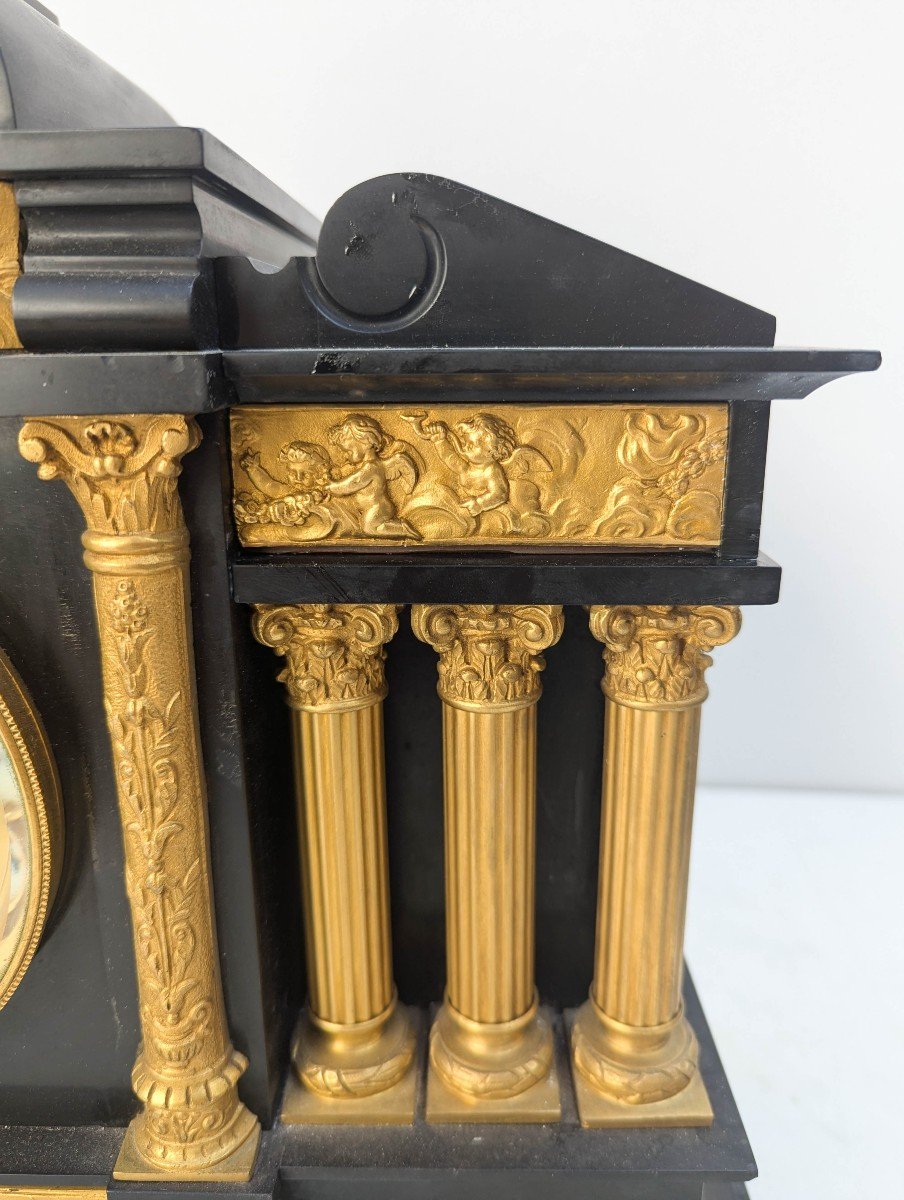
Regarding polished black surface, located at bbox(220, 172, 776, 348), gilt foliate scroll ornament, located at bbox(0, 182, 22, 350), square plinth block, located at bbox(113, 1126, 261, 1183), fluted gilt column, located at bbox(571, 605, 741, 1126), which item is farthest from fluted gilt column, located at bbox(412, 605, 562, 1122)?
gilt foliate scroll ornament, located at bbox(0, 182, 22, 350)

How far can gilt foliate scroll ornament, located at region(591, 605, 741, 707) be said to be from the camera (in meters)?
1.38

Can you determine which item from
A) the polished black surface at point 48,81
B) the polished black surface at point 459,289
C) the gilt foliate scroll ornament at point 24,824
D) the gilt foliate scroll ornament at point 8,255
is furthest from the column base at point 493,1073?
the polished black surface at point 48,81

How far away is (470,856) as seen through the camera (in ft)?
5.02

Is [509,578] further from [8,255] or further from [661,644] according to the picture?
[8,255]

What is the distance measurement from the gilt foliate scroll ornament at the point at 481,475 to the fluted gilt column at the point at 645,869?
6.8 inches

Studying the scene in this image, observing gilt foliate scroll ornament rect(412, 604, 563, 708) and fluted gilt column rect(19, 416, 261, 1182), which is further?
gilt foliate scroll ornament rect(412, 604, 563, 708)

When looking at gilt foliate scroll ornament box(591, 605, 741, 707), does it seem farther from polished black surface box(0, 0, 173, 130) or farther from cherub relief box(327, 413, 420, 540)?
polished black surface box(0, 0, 173, 130)

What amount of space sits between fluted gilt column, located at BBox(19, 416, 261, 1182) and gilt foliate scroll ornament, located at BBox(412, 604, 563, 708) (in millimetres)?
398

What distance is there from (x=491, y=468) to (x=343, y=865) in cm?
75

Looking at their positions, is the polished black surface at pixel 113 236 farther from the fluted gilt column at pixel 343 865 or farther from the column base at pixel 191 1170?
the column base at pixel 191 1170

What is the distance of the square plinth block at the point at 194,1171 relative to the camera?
56.9 inches

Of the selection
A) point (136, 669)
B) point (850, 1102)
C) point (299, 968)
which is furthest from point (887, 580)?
point (136, 669)

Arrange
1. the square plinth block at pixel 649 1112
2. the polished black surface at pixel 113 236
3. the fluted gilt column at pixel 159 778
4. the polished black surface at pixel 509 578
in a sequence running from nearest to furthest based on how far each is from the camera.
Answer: the polished black surface at pixel 113 236 < the fluted gilt column at pixel 159 778 < the polished black surface at pixel 509 578 < the square plinth block at pixel 649 1112

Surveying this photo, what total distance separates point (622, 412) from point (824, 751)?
8.38 feet
